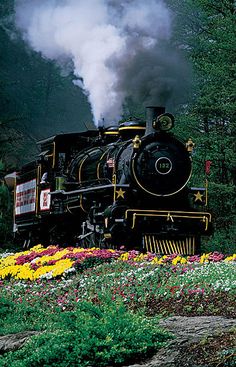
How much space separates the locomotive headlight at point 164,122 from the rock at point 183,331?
31.8 ft

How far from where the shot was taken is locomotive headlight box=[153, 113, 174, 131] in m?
17.5

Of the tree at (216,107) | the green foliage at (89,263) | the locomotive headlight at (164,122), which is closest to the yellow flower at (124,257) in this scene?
the green foliage at (89,263)

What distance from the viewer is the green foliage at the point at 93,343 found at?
6.82 metres

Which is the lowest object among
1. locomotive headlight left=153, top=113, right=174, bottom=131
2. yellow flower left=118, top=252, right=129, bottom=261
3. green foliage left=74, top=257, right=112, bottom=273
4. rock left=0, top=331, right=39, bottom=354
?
rock left=0, top=331, right=39, bottom=354

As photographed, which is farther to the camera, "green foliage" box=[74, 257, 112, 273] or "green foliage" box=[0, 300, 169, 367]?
"green foliage" box=[74, 257, 112, 273]

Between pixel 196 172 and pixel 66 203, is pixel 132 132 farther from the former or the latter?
pixel 196 172

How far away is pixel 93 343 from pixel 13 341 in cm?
134

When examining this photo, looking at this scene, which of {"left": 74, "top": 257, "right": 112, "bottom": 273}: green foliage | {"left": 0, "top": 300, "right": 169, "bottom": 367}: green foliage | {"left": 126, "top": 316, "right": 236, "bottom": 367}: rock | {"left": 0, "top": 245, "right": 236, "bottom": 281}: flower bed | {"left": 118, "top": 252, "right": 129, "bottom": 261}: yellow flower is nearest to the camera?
{"left": 126, "top": 316, "right": 236, "bottom": 367}: rock

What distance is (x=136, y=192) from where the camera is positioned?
56.8 ft

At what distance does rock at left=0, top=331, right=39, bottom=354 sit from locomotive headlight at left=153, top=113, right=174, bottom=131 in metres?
9.92

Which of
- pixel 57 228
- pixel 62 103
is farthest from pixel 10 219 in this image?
pixel 62 103

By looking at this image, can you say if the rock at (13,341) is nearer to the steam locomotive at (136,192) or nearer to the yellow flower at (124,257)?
the yellow flower at (124,257)

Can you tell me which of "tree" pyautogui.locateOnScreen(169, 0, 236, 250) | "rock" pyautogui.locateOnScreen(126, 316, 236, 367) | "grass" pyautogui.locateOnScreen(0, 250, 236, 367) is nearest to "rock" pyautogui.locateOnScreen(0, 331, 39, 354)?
"grass" pyautogui.locateOnScreen(0, 250, 236, 367)

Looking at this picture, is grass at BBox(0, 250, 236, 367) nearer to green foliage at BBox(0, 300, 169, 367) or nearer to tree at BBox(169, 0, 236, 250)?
green foliage at BBox(0, 300, 169, 367)
